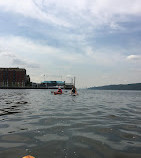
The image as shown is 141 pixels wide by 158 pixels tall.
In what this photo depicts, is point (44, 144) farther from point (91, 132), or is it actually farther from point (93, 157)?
point (91, 132)

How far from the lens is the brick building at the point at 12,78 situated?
151625 mm

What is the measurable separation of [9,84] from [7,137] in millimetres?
161650

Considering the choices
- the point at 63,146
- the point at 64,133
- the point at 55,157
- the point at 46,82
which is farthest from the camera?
the point at 46,82

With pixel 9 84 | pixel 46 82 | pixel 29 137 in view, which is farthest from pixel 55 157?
pixel 46 82

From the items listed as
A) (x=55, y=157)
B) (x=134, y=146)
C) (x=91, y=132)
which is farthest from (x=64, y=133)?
(x=134, y=146)

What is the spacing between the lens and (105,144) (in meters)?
4.80

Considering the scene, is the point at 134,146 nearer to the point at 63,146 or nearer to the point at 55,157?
the point at 63,146

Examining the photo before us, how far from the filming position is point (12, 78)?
15212 centimetres

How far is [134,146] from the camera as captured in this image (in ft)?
15.4

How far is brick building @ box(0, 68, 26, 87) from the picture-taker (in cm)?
15162

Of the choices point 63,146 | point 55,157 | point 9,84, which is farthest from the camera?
point 9,84

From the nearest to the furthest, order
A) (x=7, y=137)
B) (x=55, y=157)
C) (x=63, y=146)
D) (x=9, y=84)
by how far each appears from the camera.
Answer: (x=55, y=157) → (x=63, y=146) → (x=7, y=137) → (x=9, y=84)

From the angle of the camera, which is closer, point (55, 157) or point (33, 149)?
point (55, 157)

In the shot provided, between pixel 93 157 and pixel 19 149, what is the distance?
2.35 metres
